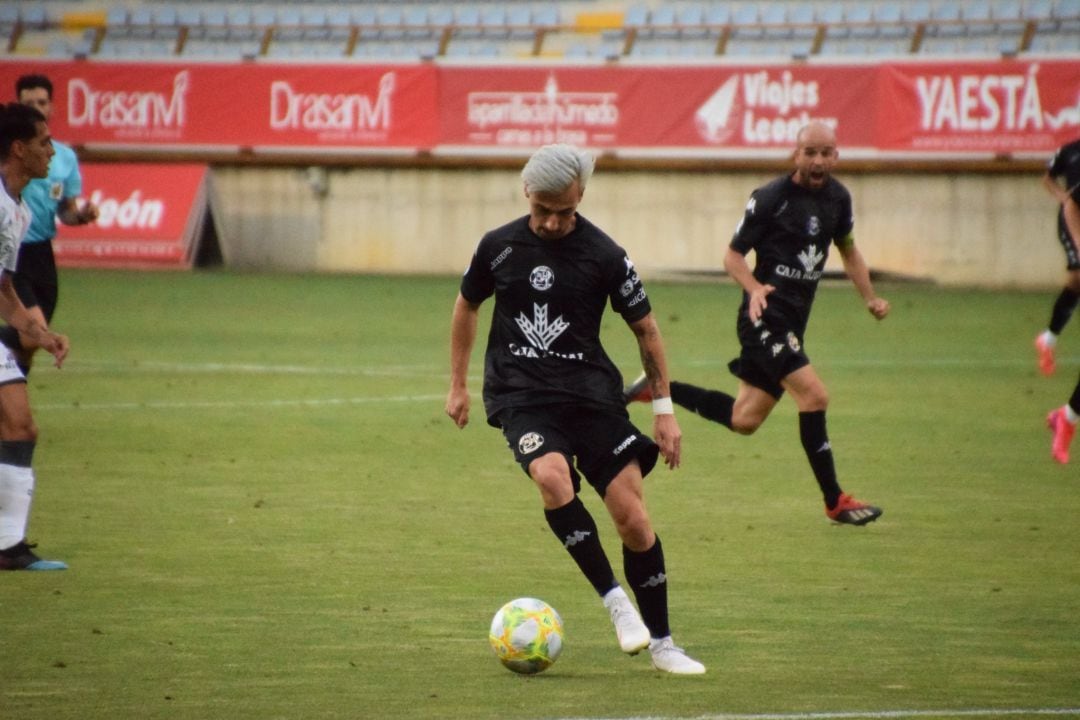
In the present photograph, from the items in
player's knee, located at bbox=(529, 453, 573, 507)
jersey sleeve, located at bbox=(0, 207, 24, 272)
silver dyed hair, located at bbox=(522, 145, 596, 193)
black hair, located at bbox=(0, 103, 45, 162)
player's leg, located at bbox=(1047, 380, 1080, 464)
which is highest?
silver dyed hair, located at bbox=(522, 145, 596, 193)

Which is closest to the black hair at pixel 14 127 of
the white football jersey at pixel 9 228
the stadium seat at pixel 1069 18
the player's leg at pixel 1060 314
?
the white football jersey at pixel 9 228

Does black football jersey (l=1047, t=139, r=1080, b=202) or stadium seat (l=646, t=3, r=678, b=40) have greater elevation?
black football jersey (l=1047, t=139, r=1080, b=202)

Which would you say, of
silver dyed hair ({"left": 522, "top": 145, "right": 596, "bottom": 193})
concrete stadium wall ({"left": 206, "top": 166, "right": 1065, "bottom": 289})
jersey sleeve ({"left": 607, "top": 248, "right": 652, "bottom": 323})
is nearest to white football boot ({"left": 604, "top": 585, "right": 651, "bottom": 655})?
jersey sleeve ({"left": 607, "top": 248, "right": 652, "bottom": 323})

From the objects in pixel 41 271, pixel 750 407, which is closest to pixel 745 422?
pixel 750 407

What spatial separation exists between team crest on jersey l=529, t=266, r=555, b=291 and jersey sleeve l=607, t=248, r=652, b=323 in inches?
8.2

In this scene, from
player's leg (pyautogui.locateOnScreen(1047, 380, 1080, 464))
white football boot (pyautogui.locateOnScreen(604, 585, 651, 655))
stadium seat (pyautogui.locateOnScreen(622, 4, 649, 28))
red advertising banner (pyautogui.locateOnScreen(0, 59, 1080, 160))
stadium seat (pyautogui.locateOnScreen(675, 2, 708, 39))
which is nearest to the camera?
white football boot (pyautogui.locateOnScreen(604, 585, 651, 655))

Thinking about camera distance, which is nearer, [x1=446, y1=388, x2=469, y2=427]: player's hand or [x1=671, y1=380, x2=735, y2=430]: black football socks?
[x1=446, y1=388, x2=469, y2=427]: player's hand

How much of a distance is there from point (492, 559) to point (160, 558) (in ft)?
4.96

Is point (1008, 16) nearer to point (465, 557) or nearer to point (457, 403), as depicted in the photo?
point (465, 557)

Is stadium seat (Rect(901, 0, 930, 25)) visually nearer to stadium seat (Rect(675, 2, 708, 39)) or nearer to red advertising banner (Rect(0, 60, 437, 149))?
stadium seat (Rect(675, 2, 708, 39))

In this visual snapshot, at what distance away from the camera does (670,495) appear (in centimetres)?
1131

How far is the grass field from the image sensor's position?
6.47 meters

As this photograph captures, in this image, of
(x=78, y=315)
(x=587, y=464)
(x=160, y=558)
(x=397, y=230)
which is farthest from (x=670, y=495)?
(x=397, y=230)

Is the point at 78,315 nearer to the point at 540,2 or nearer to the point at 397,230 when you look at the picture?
the point at 397,230
